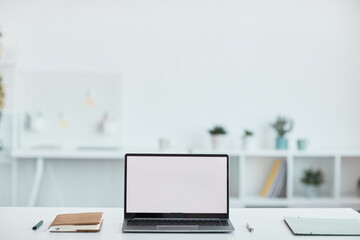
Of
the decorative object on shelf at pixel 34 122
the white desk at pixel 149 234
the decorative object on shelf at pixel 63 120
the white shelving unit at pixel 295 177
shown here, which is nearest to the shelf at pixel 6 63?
the decorative object on shelf at pixel 34 122

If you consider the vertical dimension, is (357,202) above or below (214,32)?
below

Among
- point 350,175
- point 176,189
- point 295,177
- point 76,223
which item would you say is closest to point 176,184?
point 176,189

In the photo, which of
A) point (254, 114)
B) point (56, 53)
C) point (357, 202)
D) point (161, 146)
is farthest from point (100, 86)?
point (357, 202)

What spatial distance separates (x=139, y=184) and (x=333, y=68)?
103 inches

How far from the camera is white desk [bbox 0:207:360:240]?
151 centimetres

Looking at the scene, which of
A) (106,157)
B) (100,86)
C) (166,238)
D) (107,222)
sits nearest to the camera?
(166,238)

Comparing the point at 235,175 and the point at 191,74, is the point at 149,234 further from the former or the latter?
the point at 191,74

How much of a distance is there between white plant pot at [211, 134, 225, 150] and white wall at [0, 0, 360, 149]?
0.75 ft

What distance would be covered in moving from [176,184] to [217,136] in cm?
170

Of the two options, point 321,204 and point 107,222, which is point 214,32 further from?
point 107,222

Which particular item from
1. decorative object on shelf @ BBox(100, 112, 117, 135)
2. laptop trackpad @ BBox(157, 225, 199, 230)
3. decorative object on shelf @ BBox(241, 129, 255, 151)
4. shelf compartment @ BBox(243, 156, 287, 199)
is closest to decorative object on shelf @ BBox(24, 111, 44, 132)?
decorative object on shelf @ BBox(100, 112, 117, 135)

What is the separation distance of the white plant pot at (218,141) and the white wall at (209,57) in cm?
23

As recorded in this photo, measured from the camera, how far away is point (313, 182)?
338 cm

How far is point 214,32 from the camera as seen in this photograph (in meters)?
3.57
